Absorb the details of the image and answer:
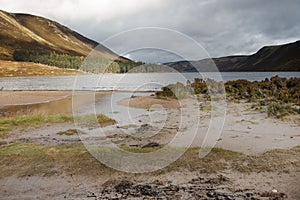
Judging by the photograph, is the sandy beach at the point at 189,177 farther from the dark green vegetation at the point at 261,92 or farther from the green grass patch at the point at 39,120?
the dark green vegetation at the point at 261,92

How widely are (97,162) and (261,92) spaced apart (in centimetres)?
2413

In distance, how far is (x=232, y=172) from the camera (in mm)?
8211

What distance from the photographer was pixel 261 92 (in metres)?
28.9

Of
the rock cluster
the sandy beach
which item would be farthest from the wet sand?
the rock cluster

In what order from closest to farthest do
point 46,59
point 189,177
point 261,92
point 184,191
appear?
point 184,191, point 189,177, point 261,92, point 46,59

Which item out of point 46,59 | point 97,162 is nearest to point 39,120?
point 97,162

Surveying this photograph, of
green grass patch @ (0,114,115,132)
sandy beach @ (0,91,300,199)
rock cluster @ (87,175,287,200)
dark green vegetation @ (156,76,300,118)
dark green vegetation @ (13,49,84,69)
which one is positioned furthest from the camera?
dark green vegetation @ (13,49,84,69)

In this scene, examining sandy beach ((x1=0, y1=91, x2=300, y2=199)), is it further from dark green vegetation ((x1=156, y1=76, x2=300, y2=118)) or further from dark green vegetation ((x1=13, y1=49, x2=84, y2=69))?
dark green vegetation ((x1=13, y1=49, x2=84, y2=69))

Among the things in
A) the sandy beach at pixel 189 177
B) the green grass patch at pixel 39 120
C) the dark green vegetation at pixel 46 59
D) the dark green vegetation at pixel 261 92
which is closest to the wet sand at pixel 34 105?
the green grass patch at pixel 39 120

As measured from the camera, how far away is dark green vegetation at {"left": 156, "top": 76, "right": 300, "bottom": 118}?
21.5m

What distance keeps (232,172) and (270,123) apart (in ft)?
28.6

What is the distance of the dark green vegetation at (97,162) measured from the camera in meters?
8.55

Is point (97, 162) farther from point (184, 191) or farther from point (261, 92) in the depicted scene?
point (261, 92)

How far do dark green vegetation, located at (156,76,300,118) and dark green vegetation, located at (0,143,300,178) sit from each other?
956 cm
